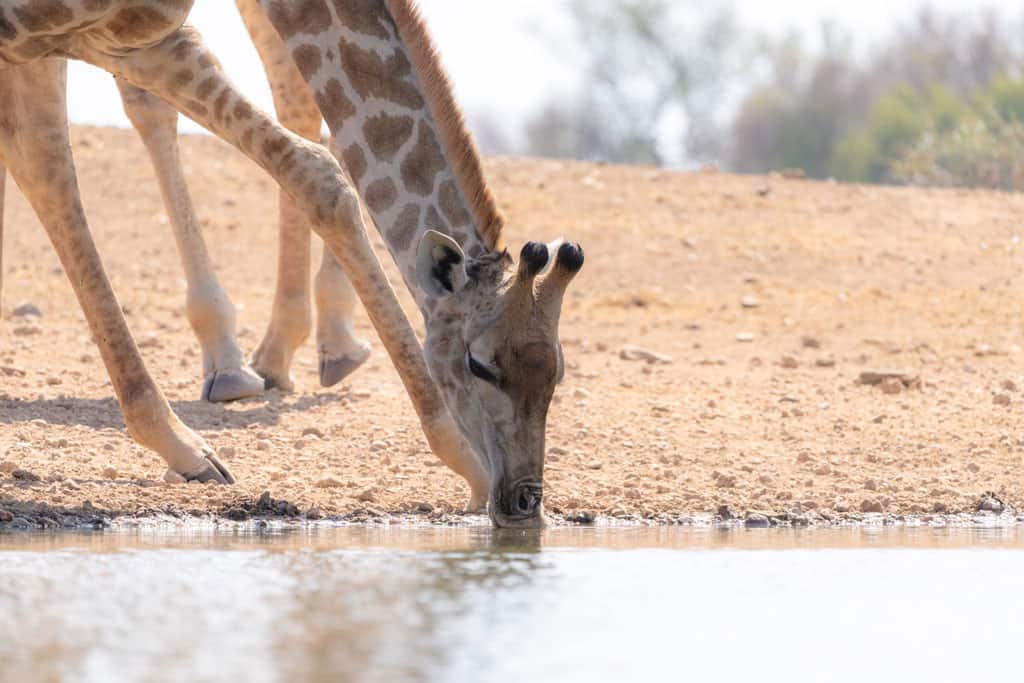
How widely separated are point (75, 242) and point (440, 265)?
171cm

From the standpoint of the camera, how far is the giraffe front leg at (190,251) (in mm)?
8672

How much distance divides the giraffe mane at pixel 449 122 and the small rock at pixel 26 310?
589cm

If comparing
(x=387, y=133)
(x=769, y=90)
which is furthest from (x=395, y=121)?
(x=769, y=90)

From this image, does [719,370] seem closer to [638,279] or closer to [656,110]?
[638,279]

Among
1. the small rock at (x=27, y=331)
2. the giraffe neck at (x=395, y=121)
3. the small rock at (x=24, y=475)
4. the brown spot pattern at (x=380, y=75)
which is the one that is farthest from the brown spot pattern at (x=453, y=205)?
the small rock at (x=27, y=331)

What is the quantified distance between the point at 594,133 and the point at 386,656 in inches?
1478

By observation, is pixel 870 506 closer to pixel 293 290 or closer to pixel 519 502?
pixel 519 502

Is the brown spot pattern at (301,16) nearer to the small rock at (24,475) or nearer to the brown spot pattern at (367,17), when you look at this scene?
the brown spot pattern at (367,17)

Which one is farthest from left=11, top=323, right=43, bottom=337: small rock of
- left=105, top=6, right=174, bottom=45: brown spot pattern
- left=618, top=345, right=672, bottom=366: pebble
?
left=105, top=6, right=174, bottom=45: brown spot pattern

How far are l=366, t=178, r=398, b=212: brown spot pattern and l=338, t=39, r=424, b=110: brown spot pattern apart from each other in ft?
0.93

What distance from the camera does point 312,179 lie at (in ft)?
21.9

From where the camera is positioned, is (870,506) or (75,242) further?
(75,242)

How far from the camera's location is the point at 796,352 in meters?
11.7

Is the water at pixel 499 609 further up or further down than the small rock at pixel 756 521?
further down
